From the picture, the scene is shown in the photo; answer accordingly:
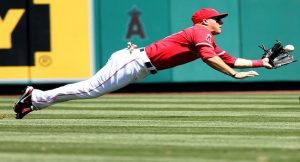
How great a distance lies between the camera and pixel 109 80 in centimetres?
936

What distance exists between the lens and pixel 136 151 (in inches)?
264

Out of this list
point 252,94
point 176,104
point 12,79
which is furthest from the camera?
point 12,79

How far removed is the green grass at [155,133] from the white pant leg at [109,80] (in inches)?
11.6

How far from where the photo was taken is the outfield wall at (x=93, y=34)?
16.5 m

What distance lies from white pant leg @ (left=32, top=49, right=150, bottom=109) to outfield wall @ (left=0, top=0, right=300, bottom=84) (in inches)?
284

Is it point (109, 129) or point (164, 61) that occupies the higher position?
point (164, 61)

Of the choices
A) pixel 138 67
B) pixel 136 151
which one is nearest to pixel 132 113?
pixel 138 67

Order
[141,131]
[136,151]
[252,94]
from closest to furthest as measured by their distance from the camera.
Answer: [136,151]
[141,131]
[252,94]

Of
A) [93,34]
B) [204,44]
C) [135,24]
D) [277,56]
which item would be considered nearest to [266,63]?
[277,56]

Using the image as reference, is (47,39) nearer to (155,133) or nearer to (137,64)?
(137,64)

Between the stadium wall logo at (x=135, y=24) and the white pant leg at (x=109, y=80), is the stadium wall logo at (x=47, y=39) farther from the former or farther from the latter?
the white pant leg at (x=109, y=80)

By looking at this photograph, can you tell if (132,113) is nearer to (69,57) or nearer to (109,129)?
(109,129)

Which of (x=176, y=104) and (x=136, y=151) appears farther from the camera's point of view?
(x=176, y=104)

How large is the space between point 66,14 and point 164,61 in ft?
24.5
